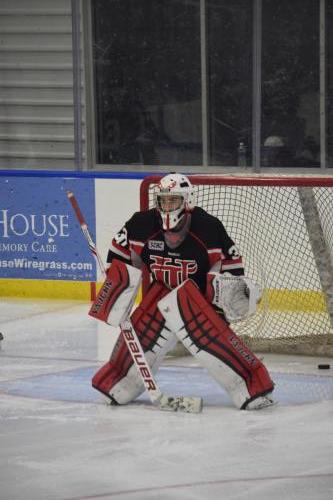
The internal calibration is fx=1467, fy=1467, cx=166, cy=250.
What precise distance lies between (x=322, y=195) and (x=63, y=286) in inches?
104

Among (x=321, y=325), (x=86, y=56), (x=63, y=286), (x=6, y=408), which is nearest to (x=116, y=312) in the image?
(x=6, y=408)

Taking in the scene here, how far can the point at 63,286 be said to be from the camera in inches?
432

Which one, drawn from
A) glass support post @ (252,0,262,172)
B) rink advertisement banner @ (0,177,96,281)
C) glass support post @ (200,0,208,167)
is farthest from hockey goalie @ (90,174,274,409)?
glass support post @ (200,0,208,167)

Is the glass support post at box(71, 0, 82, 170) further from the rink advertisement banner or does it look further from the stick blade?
the stick blade

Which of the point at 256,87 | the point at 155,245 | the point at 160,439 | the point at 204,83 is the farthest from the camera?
the point at 204,83

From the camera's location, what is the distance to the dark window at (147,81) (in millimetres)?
11219

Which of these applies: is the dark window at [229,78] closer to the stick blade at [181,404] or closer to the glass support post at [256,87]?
the glass support post at [256,87]

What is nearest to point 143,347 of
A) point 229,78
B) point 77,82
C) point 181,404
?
point 181,404

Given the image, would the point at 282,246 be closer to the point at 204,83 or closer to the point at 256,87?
the point at 256,87

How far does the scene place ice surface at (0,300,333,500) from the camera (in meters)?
5.71

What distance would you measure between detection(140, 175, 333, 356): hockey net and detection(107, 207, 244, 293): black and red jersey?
155 cm

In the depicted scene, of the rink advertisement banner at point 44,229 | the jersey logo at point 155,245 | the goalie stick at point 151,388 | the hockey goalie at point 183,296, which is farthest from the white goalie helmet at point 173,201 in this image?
the rink advertisement banner at point 44,229

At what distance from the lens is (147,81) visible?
1138cm

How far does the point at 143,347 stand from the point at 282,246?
8.11ft
